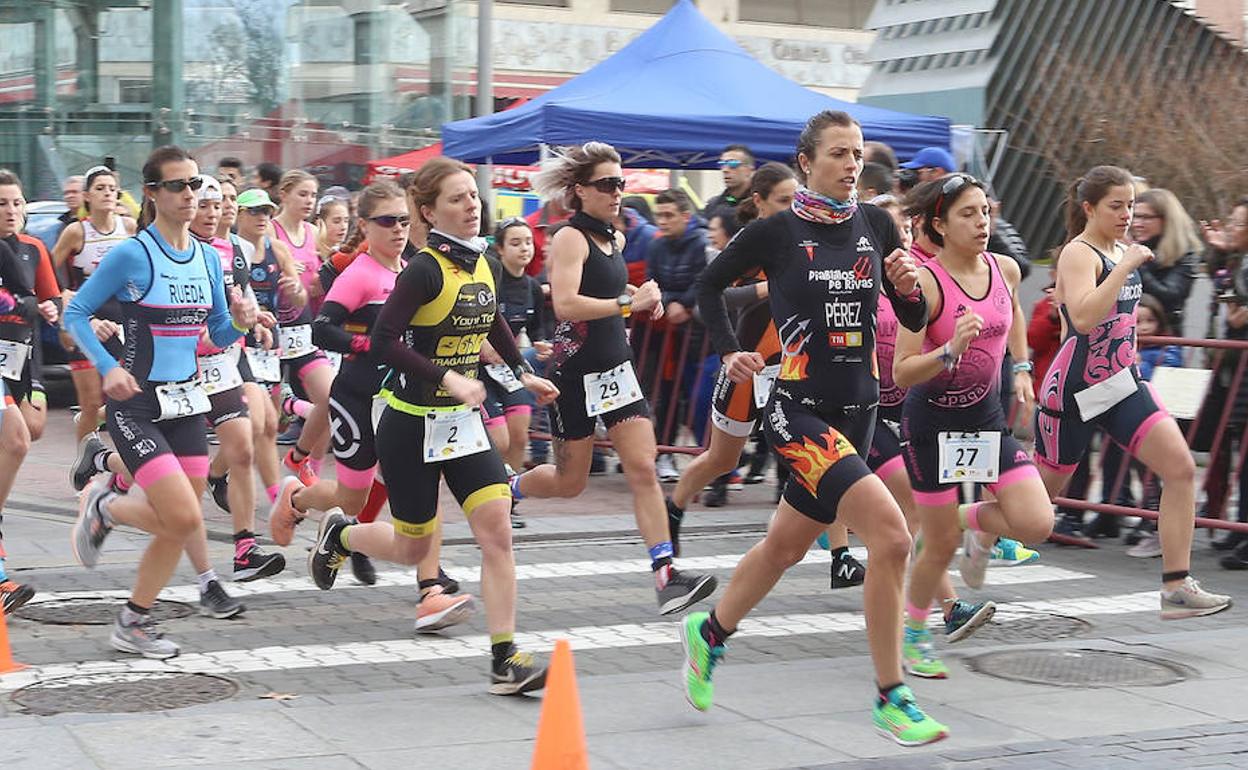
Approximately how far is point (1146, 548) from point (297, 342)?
496cm

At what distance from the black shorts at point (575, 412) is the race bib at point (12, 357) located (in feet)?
9.57

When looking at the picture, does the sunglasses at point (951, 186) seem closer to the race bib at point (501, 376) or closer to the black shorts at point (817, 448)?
the black shorts at point (817, 448)

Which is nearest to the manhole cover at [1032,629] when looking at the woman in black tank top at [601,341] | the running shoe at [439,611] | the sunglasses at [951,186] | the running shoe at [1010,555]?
the running shoe at [1010,555]

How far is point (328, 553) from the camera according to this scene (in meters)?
8.06

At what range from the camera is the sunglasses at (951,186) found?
714cm

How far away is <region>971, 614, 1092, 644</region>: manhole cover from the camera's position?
795 centimetres

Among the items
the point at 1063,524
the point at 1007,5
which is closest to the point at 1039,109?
the point at 1007,5

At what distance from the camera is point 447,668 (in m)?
7.26

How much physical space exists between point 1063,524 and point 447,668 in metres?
4.94

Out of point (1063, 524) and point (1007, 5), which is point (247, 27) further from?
point (1063, 524)

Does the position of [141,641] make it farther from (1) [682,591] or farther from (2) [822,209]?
(2) [822,209]

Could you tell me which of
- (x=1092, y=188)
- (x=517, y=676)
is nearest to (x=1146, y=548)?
(x=1092, y=188)

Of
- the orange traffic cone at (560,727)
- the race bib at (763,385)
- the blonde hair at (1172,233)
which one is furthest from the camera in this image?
the blonde hair at (1172,233)

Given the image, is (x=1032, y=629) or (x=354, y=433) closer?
(x=1032, y=629)
